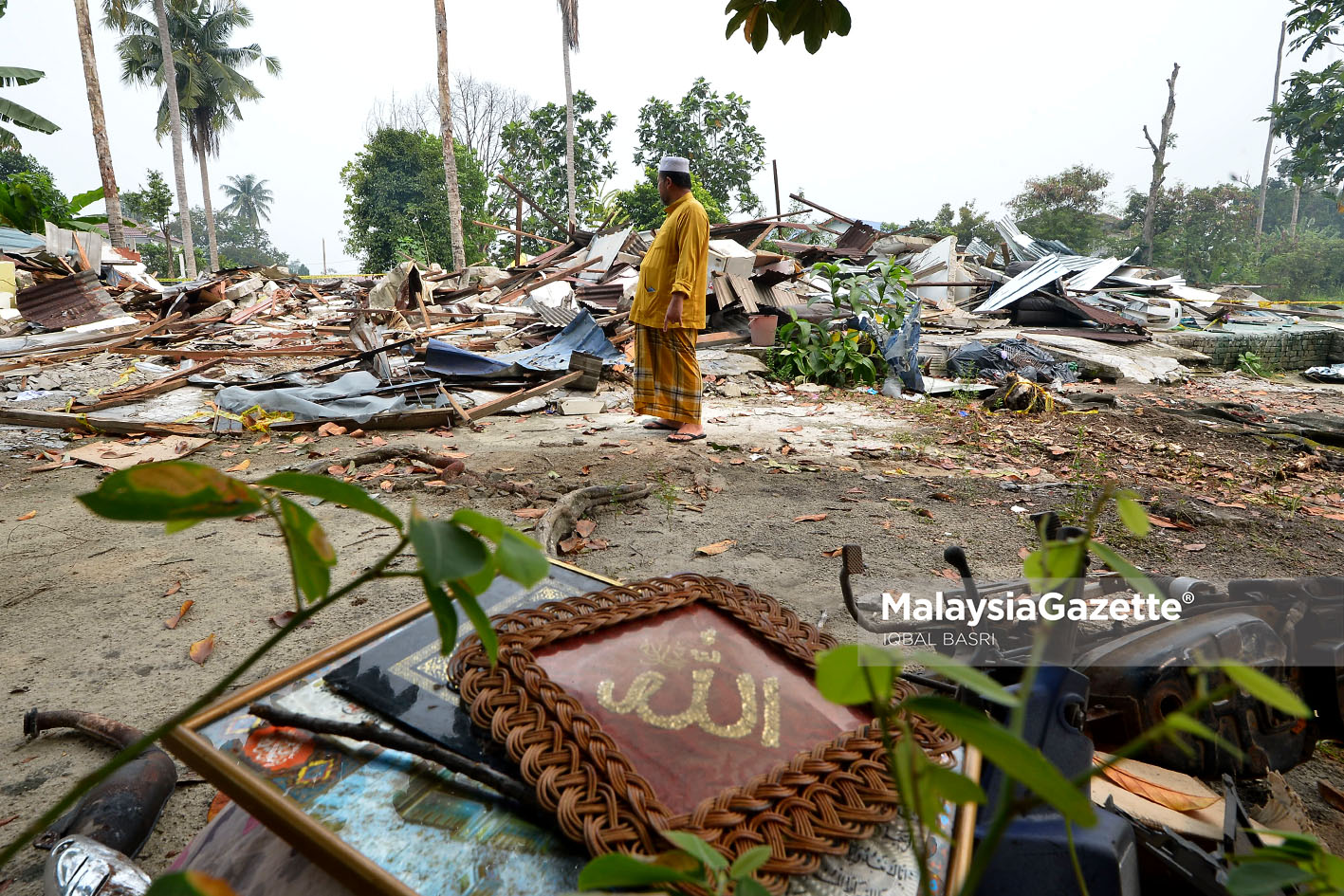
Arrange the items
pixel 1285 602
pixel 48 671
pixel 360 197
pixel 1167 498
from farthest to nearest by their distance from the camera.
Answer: pixel 360 197, pixel 1167 498, pixel 48 671, pixel 1285 602

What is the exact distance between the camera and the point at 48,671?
226cm

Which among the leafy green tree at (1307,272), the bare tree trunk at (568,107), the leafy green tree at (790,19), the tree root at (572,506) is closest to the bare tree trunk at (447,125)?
the bare tree trunk at (568,107)

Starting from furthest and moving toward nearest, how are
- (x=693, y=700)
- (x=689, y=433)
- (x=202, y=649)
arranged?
1. (x=689, y=433)
2. (x=202, y=649)
3. (x=693, y=700)

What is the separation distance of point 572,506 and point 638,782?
265 centimetres

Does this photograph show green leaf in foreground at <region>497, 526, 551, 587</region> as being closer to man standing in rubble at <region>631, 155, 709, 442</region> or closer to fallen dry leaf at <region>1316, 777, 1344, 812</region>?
fallen dry leaf at <region>1316, 777, 1344, 812</region>

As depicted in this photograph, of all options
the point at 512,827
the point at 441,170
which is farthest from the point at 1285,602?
the point at 441,170

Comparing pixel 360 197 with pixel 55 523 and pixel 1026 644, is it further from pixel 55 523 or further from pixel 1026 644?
pixel 1026 644

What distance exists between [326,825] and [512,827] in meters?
0.23

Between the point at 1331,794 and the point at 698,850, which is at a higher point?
the point at 698,850

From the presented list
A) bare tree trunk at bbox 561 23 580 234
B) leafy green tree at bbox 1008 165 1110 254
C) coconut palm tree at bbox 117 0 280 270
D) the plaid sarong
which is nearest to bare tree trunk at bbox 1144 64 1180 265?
leafy green tree at bbox 1008 165 1110 254

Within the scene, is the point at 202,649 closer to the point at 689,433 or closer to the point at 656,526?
the point at 656,526

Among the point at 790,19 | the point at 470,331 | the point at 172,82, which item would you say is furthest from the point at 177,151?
the point at 790,19

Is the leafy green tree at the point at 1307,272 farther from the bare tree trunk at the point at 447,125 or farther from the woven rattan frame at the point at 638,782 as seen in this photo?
the woven rattan frame at the point at 638,782

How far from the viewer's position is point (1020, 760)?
342 mm
